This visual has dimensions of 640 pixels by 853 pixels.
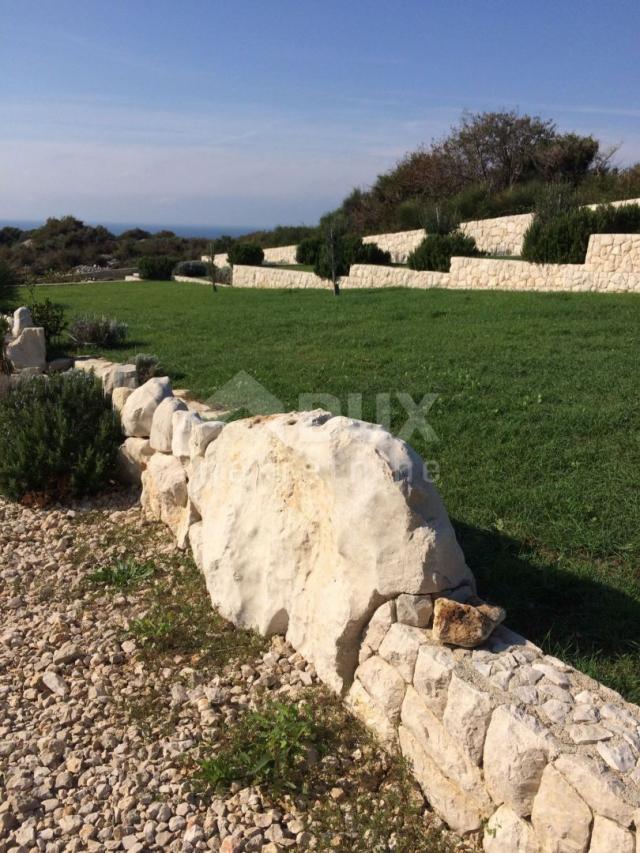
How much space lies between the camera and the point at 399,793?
2.72 meters

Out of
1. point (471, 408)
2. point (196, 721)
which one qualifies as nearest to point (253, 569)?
point (196, 721)

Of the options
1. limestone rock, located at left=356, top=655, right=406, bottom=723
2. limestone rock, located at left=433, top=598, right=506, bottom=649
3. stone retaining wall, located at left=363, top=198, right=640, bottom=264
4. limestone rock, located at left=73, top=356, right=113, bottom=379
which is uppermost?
stone retaining wall, located at left=363, top=198, right=640, bottom=264

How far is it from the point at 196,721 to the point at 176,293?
18.5 metres

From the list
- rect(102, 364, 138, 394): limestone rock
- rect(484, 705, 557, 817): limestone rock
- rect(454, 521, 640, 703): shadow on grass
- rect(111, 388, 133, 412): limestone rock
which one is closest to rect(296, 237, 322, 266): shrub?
rect(102, 364, 138, 394): limestone rock

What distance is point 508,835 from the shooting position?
7.61 ft

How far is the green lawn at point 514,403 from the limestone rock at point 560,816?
36.4 inches

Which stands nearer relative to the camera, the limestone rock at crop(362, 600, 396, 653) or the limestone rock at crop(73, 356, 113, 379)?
the limestone rock at crop(362, 600, 396, 653)

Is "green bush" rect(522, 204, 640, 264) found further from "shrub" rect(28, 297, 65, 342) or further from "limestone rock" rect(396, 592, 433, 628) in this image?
"limestone rock" rect(396, 592, 433, 628)

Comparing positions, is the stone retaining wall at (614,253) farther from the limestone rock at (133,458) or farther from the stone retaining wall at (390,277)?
the limestone rock at (133,458)

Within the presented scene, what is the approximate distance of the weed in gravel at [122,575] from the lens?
175 inches

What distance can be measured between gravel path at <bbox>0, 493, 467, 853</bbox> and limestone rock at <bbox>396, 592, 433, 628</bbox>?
558 millimetres

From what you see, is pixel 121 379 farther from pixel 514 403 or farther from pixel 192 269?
pixel 192 269

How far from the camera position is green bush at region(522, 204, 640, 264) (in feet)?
55.7

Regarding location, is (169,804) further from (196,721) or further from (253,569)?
(253,569)
